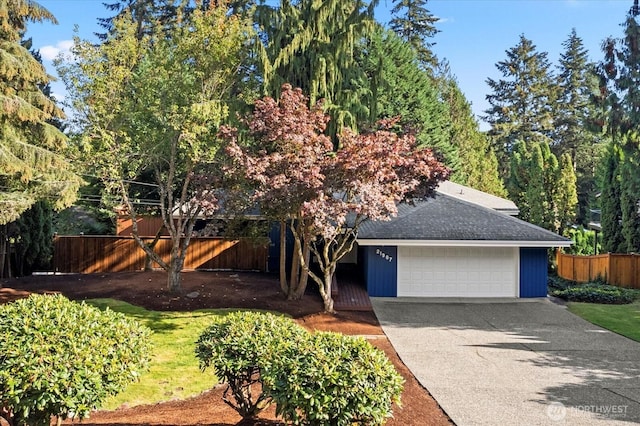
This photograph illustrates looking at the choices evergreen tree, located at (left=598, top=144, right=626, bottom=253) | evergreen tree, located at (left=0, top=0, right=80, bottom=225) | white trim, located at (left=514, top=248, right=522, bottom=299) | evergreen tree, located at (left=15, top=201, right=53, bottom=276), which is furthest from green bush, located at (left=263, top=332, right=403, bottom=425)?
evergreen tree, located at (left=598, top=144, right=626, bottom=253)

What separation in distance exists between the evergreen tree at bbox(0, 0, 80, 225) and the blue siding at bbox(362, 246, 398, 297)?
9388 millimetres

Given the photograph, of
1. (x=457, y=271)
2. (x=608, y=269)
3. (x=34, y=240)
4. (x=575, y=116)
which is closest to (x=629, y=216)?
(x=608, y=269)

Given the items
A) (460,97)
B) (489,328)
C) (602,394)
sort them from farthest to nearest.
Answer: (460,97) < (489,328) < (602,394)

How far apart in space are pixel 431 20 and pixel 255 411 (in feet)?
143

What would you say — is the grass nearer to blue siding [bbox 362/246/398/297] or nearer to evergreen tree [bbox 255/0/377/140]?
blue siding [bbox 362/246/398/297]

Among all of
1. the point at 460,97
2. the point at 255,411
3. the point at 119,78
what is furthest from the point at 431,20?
the point at 255,411

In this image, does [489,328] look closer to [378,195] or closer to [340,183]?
[378,195]

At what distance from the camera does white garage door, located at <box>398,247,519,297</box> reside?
15.7 metres

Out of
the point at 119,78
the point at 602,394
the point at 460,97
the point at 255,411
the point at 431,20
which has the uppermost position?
the point at 431,20

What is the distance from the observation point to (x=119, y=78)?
39.4 ft

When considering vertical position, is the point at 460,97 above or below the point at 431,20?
below

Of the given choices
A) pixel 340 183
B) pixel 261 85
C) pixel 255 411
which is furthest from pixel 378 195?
pixel 255 411

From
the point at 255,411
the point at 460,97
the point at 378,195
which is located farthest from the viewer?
the point at 460,97

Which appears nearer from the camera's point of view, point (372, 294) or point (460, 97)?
point (372, 294)
